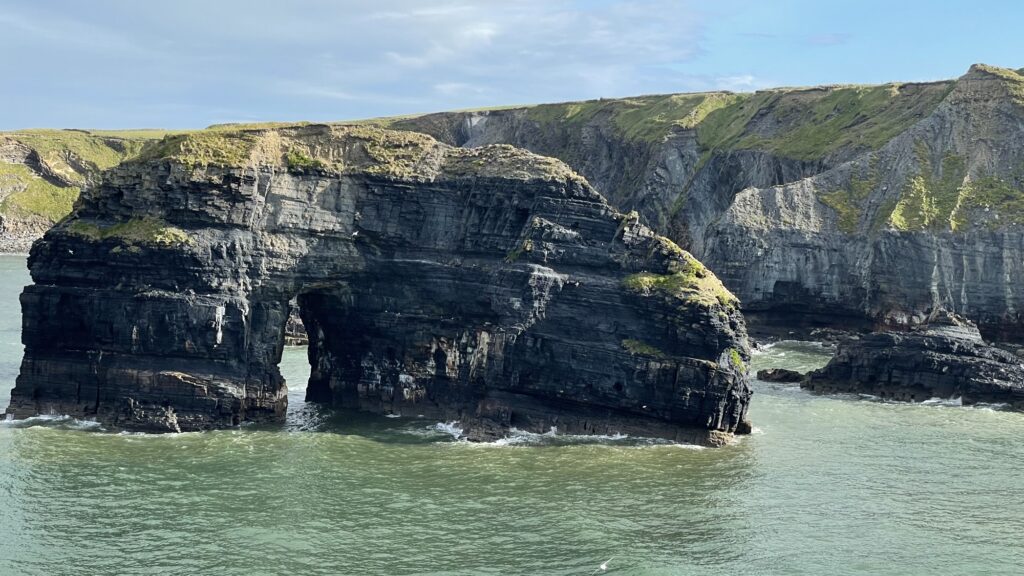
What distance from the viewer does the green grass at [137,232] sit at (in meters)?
53.8

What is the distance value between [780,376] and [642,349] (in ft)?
86.1

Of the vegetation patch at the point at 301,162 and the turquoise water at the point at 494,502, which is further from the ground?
the vegetation patch at the point at 301,162

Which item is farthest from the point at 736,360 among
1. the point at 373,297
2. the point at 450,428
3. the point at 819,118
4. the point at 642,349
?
the point at 819,118

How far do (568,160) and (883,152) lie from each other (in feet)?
272

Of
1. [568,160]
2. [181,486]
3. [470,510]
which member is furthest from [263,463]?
[568,160]

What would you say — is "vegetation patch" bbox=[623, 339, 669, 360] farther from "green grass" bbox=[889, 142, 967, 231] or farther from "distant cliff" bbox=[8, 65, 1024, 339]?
"green grass" bbox=[889, 142, 967, 231]

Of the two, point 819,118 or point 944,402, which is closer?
point 944,402

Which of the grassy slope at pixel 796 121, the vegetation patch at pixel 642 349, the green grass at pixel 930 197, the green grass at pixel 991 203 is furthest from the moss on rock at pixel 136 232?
the green grass at pixel 991 203

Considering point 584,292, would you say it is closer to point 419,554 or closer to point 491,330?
point 491,330

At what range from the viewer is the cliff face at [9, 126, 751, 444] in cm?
5353

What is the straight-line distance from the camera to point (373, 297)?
58.5 meters

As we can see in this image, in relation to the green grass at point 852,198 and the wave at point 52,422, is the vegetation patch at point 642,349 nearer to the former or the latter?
the wave at point 52,422

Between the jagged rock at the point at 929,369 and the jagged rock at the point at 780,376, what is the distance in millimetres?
2169

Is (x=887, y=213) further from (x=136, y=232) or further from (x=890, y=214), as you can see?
(x=136, y=232)
